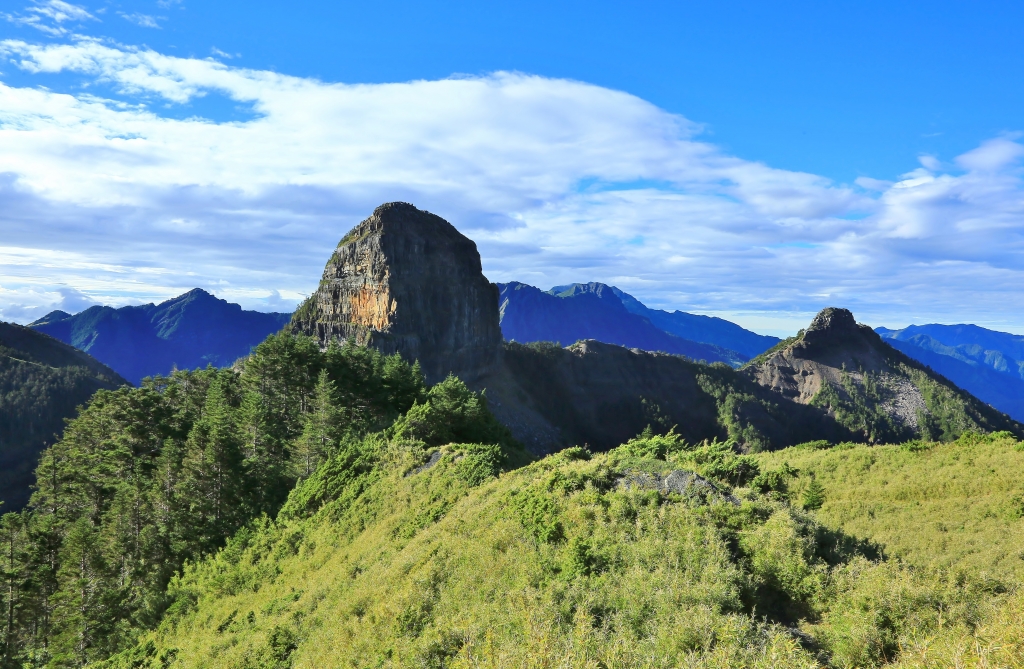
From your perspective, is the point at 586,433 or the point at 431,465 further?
the point at 586,433

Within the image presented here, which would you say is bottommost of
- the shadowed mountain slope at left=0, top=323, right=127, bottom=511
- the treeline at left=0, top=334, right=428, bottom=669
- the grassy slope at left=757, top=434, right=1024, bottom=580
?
the shadowed mountain slope at left=0, top=323, right=127, bottom=511

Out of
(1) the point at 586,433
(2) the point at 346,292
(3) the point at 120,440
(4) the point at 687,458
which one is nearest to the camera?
(4) the point at 687,458

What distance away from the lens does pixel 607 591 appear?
491 inches

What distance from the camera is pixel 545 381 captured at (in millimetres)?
156625

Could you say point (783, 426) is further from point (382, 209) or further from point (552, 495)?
point (552, 495)

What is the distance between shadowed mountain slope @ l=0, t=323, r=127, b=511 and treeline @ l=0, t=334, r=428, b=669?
101 meters

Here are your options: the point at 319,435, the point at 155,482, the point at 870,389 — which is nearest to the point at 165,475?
the point at 155,482

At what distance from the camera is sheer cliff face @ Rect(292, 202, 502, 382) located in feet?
414

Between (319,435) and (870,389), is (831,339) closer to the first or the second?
(870,389)

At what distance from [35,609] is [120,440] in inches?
526

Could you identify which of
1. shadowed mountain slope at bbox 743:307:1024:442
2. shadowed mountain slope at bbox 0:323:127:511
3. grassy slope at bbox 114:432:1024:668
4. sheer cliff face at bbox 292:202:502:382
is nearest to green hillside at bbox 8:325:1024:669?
grassy slope at bbox 114:432:1024:668

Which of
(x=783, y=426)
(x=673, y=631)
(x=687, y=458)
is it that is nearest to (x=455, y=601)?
(x=673, y=631)

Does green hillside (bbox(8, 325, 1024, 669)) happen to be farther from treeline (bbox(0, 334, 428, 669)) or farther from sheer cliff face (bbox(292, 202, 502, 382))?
sheer cliff face (bbox(292, 202, 502, 382))

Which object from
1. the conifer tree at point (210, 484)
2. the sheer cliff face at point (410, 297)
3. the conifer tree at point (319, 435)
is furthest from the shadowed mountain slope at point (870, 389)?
the conifer tree at point (210, 484)
